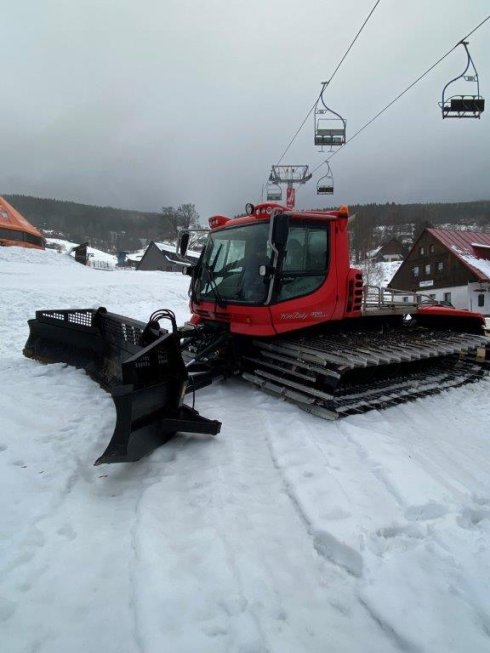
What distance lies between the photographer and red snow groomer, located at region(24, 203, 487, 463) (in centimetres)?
432

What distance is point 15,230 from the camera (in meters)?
37.2

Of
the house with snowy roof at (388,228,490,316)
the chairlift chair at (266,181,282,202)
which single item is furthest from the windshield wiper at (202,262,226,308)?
the house with snowy roof at (388,228,490,316)

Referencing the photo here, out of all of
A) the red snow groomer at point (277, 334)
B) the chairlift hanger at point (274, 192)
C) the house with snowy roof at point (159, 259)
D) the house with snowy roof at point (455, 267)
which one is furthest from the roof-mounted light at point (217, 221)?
the house with snowy roof at point (159, 259)

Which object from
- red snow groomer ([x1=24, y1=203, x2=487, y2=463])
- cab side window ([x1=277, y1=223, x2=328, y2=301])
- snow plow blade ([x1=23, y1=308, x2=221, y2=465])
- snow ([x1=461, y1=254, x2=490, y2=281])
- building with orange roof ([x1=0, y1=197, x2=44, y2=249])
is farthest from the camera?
building with orange roof ([x1=0, y1=197, x2=44, y2=249])

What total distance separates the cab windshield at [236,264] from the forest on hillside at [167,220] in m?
44.5

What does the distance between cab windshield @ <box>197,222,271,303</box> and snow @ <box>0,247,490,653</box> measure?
5.65 feet

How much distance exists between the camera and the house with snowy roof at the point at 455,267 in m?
34.7

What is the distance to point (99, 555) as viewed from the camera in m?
2.16

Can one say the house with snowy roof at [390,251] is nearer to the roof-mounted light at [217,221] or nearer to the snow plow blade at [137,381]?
the roof-mounted light at [217,221]

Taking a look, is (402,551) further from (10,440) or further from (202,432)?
(10,440)

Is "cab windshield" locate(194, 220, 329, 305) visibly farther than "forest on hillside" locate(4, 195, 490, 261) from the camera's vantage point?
No

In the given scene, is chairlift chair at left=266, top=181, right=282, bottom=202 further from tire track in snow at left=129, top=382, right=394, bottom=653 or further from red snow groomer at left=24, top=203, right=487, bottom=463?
tire track in snow at left=129, top=382, right=394, bottom=653

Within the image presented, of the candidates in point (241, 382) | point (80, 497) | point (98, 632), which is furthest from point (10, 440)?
point (241, 382)

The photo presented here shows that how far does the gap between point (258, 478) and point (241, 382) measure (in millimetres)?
2527
